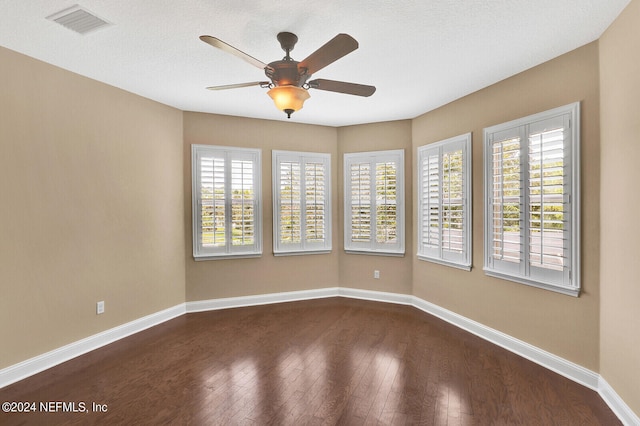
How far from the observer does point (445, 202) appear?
4.01 metres

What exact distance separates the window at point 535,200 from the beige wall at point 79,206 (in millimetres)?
3930

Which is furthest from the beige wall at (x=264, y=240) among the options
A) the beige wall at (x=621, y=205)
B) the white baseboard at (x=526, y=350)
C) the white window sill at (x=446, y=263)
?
the beige wall at (x=621, y=205)

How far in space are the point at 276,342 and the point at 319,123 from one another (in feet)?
10.5

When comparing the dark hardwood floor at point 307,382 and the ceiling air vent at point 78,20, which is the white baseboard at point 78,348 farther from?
the ceiling air vent at point 78,20

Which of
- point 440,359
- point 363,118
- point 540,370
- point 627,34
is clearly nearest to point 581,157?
point 627,34

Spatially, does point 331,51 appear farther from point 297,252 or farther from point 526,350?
point 297,252

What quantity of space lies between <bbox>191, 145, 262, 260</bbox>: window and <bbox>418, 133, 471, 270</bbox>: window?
2370 mm

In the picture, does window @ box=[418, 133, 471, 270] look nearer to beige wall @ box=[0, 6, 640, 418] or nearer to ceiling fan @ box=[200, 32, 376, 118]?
beige wall @ box=[0, 6, 640, 418]

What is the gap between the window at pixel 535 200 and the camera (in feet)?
8.70

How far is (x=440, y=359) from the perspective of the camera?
298 centimetres

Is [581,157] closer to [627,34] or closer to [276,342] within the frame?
[627,34]

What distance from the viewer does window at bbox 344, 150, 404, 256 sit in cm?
469

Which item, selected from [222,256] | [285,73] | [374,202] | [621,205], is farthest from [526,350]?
[222,256]

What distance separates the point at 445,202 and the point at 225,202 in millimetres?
2988
